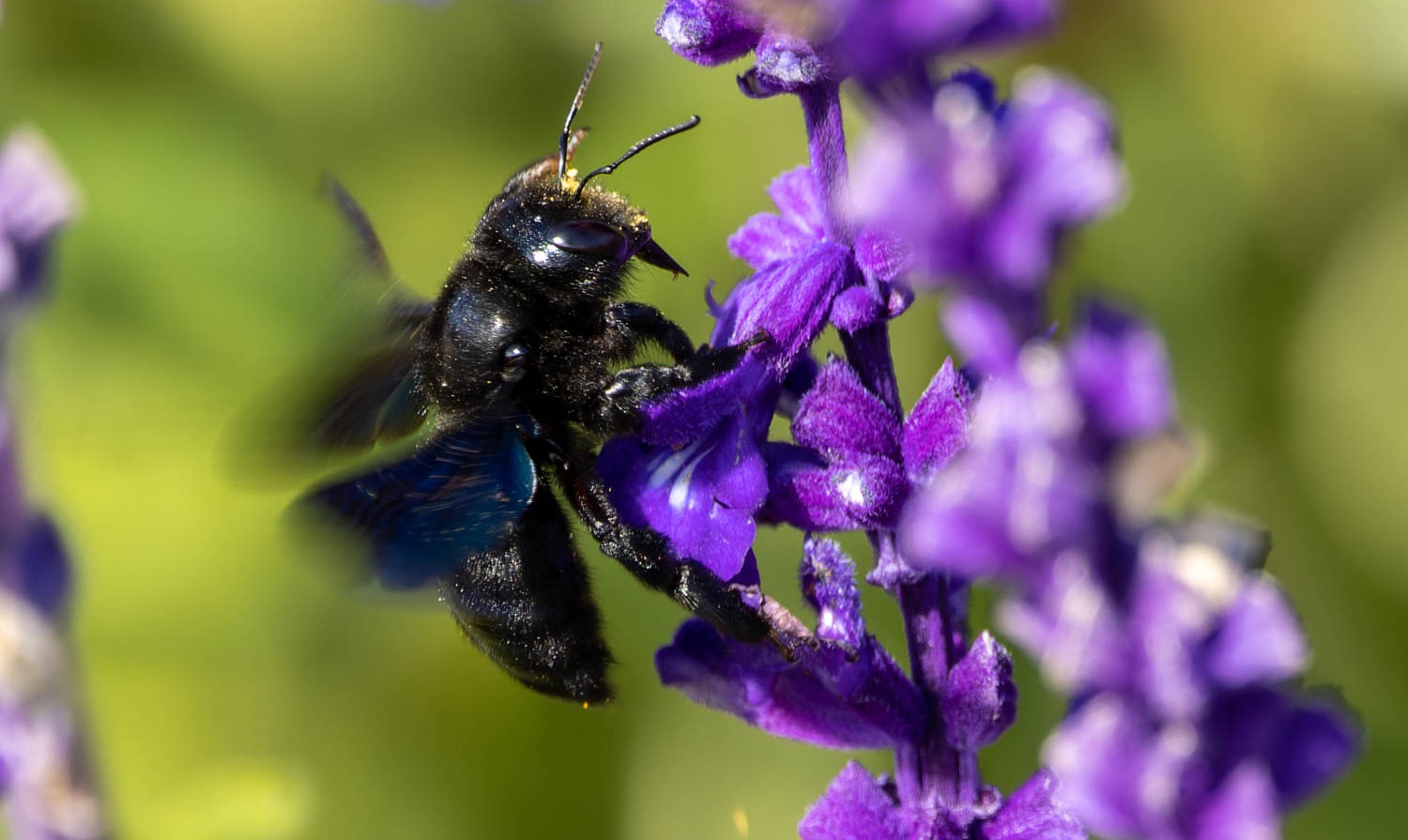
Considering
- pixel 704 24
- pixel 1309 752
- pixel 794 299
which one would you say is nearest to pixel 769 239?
pixel 794 299

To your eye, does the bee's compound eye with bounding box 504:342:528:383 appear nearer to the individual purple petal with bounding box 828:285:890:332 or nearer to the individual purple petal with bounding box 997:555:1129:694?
the individual purple petal with bounding box 828:285:890:332

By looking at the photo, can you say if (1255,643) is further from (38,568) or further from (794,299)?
(38,568)

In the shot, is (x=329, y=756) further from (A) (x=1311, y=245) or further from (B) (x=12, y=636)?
(A) (x=1311, y=245)

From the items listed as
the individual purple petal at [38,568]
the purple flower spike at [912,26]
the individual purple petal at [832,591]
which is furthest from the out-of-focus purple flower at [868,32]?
the individual purple petal at [38,568]

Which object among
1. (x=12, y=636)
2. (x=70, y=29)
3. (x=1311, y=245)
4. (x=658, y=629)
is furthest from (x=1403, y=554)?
(x=70, y=29)

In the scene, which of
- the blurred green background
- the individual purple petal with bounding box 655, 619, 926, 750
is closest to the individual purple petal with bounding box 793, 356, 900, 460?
the individual purple petal with bounding box 655, 619, 926, 750
